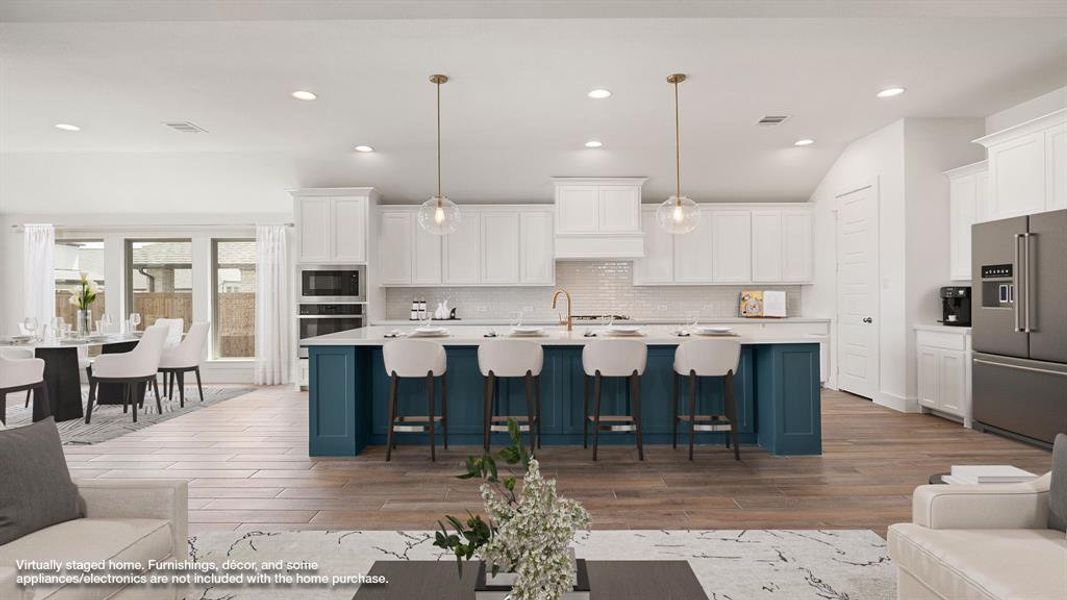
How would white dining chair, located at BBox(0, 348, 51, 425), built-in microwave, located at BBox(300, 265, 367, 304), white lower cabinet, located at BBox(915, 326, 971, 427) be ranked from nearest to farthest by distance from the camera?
white dining chair, located at BBox(0, 348, 51, 425) → white lower cabinet, located at BBox(915, 326, 971, 427) → built-in microwave, located at BBox(300, 265, 367, 304)

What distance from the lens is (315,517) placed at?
3312mm

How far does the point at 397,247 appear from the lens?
797cm

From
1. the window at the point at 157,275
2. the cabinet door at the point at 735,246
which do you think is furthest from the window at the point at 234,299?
the cabinet door at the point at 735,246

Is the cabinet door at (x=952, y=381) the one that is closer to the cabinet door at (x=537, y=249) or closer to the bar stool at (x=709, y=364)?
the bar stool at (x=709, y=364)

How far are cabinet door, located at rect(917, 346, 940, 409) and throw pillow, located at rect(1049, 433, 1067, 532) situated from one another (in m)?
4.14

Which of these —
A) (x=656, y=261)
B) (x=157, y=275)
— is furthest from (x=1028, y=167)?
(x=157, y=275)

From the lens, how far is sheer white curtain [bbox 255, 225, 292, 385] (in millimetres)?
8352

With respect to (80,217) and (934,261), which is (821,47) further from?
(80,217)

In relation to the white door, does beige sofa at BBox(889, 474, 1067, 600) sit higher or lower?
lower

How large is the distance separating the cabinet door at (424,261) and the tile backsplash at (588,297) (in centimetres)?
33

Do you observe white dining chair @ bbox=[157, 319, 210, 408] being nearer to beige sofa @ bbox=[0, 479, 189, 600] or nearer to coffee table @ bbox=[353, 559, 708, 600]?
beige sofa @ bbox=[0, 479, 189, 600]

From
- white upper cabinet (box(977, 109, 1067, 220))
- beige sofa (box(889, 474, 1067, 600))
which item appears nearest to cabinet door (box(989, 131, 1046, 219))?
white upper cabinet (box(977, 109, 1067, 220))

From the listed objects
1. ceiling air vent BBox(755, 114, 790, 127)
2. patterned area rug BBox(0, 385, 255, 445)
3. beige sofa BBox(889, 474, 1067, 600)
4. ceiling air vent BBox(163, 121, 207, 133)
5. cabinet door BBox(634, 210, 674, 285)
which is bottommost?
patterned area rug BBox(0, 385, 255, 445)

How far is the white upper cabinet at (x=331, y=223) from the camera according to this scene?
7.62 metres
